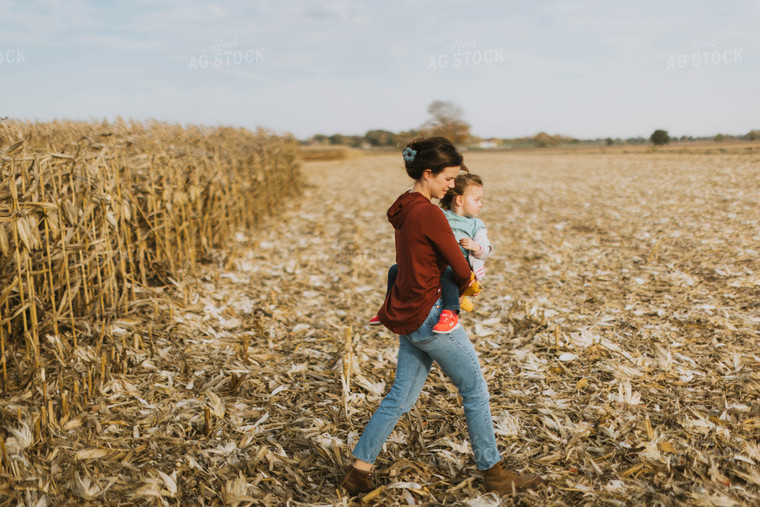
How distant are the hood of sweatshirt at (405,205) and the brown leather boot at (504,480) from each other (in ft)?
4.80

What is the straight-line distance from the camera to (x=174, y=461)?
3.15 meters

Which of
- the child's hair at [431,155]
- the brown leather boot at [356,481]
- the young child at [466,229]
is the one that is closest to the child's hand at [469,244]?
the young child at [466,229]

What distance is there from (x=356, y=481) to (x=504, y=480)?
811mm

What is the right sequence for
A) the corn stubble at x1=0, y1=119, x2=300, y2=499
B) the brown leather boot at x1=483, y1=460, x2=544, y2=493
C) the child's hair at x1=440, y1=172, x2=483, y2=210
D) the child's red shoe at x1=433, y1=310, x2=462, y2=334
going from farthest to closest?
the corn stubble at x1=0, y1=119, x2=300, y2=499
the brown leather boot at x1=483, y1=460, x2=544, y2=493
the child's hair at x1=440, y1=172, x2=483, y2=210
the child's red shoe at x1=433, y1=310, x2=462, y2=334

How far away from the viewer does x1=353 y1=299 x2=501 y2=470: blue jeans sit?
2.48 meters

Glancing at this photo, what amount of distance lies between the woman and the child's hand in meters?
0.15

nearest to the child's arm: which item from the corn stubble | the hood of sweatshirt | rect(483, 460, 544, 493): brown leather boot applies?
the hood of sweatshirt

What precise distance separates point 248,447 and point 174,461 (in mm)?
454

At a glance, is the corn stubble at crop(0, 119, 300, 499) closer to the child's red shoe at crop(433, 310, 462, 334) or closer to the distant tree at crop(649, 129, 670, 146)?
the child's red shoe at crop(433, 310, 462, 334)

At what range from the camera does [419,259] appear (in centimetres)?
237

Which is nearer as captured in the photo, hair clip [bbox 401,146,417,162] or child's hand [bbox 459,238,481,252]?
hair clip [bbox 401,146,417,162]

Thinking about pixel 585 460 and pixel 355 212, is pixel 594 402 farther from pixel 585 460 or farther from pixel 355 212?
pixel 355 212

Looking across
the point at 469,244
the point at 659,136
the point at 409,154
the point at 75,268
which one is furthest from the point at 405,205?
the point at 659,136

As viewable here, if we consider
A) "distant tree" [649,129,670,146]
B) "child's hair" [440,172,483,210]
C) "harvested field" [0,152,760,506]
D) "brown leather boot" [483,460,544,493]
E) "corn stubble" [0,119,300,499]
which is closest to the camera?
"child's hair" [440,172,483,210]
